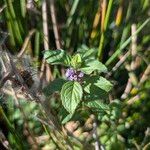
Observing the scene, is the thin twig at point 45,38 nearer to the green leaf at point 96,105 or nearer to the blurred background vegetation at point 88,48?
the blurred background vegetation at point 88,48

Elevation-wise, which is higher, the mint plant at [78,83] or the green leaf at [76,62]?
the green leaf at [76,62]

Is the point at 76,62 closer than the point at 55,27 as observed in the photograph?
Yes

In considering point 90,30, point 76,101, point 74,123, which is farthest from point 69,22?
point 76,101

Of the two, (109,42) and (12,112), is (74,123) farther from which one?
(109,42)

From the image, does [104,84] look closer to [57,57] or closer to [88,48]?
[57,57]

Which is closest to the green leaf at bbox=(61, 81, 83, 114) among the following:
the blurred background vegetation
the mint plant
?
the mint plant

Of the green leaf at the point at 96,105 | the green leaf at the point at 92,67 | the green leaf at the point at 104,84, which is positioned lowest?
the green leaf at the point at 96,105

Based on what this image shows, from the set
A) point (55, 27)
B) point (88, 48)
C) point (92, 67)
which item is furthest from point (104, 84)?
point (55, 27)

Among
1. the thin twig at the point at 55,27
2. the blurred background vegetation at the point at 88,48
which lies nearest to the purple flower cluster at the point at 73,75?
the blurred background vegetation at the point at 88,48
